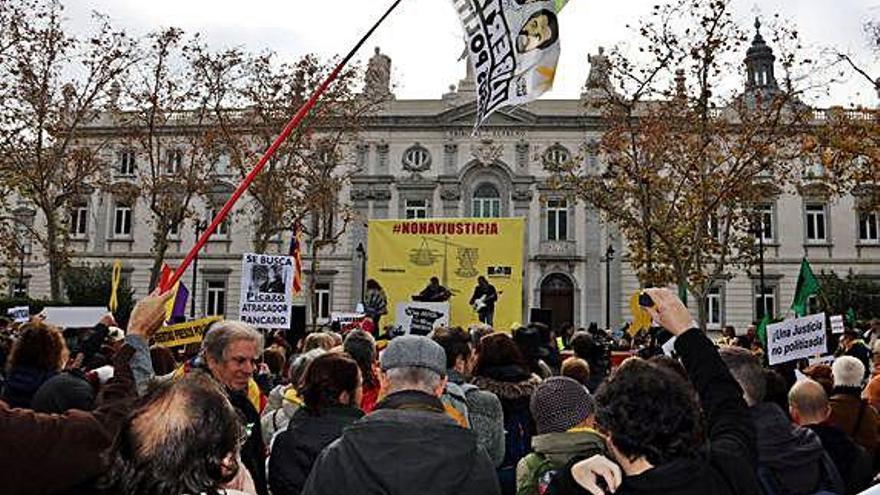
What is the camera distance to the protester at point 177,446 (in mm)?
2260

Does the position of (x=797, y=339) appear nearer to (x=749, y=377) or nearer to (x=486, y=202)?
(x=749, y=377)

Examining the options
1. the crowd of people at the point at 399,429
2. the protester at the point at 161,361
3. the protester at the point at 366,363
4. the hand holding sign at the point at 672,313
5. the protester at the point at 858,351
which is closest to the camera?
the crowd of people at the point at 399,429

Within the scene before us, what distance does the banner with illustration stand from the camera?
22.3 feet

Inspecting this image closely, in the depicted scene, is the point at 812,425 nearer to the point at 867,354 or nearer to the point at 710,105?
the point at 867,354

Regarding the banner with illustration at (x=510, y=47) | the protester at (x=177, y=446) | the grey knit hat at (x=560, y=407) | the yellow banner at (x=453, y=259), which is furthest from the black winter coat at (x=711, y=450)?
the yellow banner at (x=453, y=259)

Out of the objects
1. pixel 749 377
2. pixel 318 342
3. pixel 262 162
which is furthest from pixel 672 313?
pixel 318 342

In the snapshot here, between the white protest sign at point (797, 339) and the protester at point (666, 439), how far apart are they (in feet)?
19.9

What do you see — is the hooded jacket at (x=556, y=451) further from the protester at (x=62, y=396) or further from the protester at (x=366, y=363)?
the protester at (x=62, y=396)

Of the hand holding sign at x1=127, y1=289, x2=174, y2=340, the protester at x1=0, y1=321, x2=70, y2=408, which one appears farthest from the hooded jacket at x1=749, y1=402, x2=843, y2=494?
the protester at x1=0, y1=321, x2=70, y2=408

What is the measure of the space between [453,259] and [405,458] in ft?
45.1

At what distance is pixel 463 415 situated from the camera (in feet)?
16.3

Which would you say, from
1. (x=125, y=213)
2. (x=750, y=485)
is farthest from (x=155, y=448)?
(x=125, y=213)

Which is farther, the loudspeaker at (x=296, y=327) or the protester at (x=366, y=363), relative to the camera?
the loudspeaker at (x=296, y=327)

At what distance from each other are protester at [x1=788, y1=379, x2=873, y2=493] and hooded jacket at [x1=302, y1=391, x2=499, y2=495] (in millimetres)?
2500
